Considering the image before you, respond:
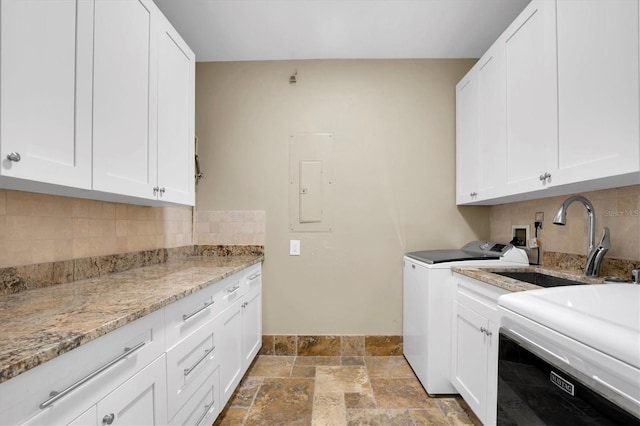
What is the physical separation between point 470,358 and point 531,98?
1.46 meters

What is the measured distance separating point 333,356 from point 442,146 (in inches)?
80.7

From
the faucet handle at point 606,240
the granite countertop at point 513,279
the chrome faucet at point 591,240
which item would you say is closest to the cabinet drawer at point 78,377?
the granite countertop at point 513,279

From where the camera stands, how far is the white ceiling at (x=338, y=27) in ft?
6.29

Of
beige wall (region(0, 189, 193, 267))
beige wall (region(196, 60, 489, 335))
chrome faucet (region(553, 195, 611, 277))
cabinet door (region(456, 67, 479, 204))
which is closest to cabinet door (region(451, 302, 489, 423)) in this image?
chrome faucet (region(553, 195, 611, 277))

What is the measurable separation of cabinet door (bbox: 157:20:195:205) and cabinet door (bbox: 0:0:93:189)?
0.49m

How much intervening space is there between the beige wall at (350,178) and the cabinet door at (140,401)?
1.50 metres

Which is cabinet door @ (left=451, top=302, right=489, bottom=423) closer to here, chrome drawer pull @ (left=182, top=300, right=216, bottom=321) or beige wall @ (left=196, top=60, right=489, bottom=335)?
beige wall @ (left=196, top=60, right=489, bottom=335)

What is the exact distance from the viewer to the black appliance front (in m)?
0.67

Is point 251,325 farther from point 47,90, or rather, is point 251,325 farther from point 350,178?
point 47,90

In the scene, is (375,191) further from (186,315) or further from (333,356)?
(186,315)

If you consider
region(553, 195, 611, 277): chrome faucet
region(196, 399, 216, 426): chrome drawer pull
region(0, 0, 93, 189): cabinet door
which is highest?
region(0, 0, 93, 189): cabinet door

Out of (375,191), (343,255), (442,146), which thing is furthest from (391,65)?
(343,255)

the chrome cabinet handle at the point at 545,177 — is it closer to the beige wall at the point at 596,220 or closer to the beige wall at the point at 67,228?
the beige wall at the point at 596,220

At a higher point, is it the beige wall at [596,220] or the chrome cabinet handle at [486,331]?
the beige wall at [596,220]
